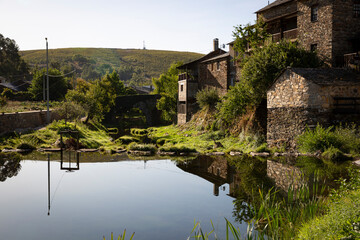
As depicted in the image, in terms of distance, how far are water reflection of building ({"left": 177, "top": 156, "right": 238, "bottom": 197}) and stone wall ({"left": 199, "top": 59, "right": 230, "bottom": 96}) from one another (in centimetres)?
1747

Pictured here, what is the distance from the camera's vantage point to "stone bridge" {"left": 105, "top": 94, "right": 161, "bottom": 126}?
169 feet

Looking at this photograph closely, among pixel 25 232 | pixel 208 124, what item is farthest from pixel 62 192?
pixel 208 124

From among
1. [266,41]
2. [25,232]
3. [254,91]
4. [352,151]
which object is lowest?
[25,232]

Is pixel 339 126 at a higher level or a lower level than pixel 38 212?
higher

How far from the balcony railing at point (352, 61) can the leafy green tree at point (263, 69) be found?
177cm

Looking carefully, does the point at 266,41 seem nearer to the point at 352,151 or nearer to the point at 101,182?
the point at 352,151

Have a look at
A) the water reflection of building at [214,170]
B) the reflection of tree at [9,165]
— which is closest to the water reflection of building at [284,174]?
the water reflection of building at [214,170]

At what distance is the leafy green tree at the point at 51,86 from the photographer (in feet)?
179

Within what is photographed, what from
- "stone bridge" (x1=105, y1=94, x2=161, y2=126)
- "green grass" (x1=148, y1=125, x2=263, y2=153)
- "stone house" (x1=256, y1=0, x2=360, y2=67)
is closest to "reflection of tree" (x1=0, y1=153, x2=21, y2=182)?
"green grass" (x1=148, y1=125, x2=263, y2=153)

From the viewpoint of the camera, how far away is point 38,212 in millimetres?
9734

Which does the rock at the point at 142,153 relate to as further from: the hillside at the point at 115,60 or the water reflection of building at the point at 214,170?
the hillside at the point at 115,60

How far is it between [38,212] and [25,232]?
159 centimetres

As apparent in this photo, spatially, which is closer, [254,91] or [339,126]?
[339,126]

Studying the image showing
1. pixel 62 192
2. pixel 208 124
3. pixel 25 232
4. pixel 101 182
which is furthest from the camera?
pixel 208 124
